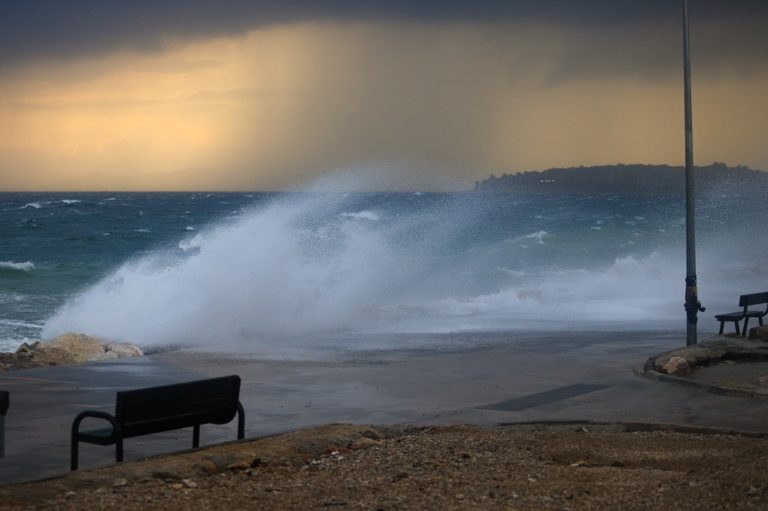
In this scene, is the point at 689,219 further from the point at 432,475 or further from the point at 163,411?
the point at 163,411

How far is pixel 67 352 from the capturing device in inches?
745

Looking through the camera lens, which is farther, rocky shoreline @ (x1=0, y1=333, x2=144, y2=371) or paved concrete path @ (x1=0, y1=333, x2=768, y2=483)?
rocky shoreline @ (x1=0, y1=333, x2=144, y2=371)

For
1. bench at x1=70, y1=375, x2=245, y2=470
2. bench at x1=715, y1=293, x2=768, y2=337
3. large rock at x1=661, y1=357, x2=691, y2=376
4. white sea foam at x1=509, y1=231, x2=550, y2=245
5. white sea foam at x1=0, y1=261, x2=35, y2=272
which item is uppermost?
white sea foam at x1=509, y1=231, x2=550, y2=245

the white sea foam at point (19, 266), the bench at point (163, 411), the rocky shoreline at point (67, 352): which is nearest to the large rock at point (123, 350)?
the rocky shoreline at point (67, 352)

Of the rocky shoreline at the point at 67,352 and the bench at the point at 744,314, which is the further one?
the bench at the point at 744,314

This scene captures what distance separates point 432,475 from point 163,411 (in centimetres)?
231

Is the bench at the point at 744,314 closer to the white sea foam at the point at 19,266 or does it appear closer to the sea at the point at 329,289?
the sea at the point at 329,289

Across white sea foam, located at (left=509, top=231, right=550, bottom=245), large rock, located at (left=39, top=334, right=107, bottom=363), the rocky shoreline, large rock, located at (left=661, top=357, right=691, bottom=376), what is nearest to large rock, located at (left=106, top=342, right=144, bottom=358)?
the rocky shoreline

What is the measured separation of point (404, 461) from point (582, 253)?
52.0 meters

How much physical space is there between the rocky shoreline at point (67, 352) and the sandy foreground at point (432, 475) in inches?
360

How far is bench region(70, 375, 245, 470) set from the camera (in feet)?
29.7

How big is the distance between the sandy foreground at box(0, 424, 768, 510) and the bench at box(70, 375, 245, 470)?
33 cm

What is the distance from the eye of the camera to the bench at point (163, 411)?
29.7 ft

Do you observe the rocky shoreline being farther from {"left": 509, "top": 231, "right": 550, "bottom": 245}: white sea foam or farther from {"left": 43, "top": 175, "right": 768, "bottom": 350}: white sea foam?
{"left": 509, "top": 231, "right": 550, "bottom": 245}: white sea foam
